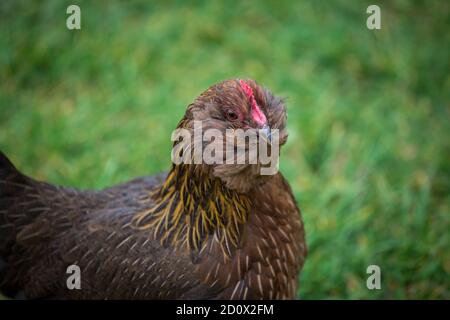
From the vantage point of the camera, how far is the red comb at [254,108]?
223 centimetres

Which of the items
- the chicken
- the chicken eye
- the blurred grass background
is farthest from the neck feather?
the blurred grass background

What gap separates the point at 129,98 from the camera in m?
4.51

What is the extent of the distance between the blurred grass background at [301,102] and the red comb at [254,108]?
1483 mm

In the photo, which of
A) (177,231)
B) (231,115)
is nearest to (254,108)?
(231,115)

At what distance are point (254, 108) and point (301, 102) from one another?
92.7 inches

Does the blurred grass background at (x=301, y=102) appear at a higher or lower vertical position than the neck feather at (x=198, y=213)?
higher

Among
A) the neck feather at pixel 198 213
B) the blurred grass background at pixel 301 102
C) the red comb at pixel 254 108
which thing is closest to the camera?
the red comb at pixel 254 108

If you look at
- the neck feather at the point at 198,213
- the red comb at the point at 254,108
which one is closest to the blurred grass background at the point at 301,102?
the neck feather at the point at 198,213

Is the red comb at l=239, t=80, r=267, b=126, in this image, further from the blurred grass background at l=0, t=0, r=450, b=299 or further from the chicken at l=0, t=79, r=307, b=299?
the blurred grass background at l=0, t=0, r=450, b=299

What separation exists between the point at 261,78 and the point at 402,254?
1.95 meters

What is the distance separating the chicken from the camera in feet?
7.58

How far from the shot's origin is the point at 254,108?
2.24m

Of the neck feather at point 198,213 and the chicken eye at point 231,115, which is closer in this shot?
the chicken eye at point 231,115

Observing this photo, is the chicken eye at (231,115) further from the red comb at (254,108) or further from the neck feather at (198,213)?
the neck feather at (198,213)
